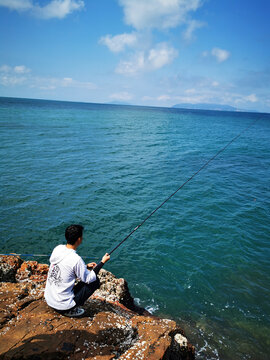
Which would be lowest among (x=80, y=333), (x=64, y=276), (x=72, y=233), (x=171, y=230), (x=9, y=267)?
(x=171, y=230)

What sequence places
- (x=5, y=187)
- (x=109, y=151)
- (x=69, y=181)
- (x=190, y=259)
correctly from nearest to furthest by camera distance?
(x=190, y=259) < (x=5, y=187) < (x=69, y=181) < (x=109, y=151)

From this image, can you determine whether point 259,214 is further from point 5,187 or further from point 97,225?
point 5,187

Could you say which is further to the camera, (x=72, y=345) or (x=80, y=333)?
(x=80, y=333)

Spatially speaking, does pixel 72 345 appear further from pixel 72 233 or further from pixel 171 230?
pixel 171 230

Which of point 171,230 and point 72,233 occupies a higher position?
point 72,233

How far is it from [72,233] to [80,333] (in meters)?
1.64

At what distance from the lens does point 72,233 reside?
3670mm

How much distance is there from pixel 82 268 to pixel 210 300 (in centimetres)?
500

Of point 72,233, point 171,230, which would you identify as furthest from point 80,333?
point 171,230

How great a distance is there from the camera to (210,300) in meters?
6.75

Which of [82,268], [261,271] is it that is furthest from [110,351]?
[261,271]

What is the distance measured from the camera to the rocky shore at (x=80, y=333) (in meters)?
3.28

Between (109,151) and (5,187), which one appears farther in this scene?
(109,151)

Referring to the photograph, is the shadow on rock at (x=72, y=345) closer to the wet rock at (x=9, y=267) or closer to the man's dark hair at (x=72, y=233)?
the man's dark hair at (x=72, y=233)
